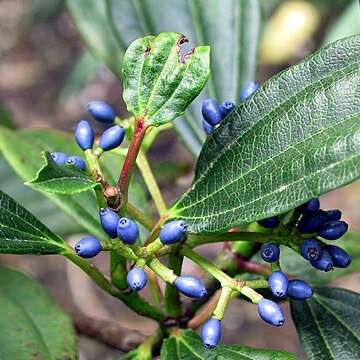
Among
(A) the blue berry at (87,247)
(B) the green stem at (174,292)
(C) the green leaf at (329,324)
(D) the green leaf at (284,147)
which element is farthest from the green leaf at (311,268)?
(A) the blue berry at (87,247)

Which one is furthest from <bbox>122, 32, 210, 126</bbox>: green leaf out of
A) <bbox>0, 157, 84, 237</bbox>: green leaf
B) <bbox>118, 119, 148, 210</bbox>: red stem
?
<bbox>0, 157, 84, 237</bbox>: green leaf

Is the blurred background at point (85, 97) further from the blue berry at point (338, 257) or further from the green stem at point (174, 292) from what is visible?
the blue berry at point (338, 257)

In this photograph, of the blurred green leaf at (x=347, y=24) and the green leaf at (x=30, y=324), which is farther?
the blurred green leaf at (x=347, y=24)

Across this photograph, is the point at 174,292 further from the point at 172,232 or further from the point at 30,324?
the point at 30,324

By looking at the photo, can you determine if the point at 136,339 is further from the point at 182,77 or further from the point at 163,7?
the point at 163,7

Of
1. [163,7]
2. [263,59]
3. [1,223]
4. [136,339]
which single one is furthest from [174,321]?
[263,59]

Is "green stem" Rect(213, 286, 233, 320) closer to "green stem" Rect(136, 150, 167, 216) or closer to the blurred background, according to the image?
"green stem" Rect(136, 150, 167, 216)
